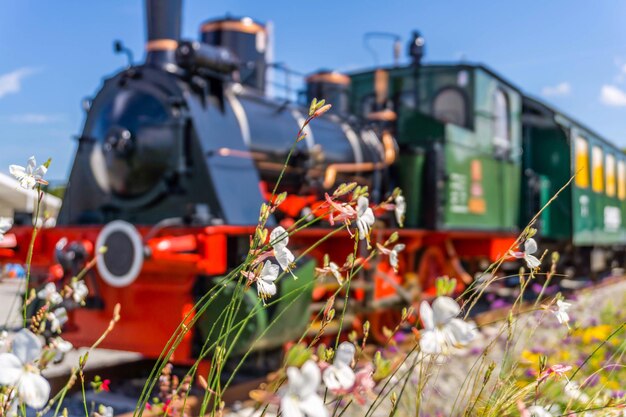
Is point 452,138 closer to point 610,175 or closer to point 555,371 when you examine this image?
point 555,371

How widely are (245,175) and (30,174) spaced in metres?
4.06

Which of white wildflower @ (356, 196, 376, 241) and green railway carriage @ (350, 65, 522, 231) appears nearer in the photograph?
white wildflower @ (356, 196, 376, 241)

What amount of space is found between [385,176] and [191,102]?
2412mm

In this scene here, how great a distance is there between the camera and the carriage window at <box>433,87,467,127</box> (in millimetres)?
7738

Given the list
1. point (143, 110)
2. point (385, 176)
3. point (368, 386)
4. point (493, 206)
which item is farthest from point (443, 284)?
point (493, 206)

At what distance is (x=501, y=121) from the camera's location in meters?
8.40

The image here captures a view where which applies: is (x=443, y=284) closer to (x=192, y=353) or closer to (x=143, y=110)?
(x=192, y=353)

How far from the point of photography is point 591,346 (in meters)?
4.43

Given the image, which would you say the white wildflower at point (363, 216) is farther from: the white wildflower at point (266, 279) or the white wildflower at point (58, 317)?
the white wildflower at point (58, 317)

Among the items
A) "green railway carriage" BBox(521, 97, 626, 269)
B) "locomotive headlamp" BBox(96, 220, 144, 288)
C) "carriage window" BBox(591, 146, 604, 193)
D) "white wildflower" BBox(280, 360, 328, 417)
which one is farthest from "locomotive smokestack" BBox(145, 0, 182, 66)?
"carriage window" BBox(591, 146, 604, 193)

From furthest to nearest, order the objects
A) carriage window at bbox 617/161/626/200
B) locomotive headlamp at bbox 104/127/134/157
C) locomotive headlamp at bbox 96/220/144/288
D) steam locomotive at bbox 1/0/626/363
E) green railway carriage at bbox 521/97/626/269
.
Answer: carriage window at bbox 617/161/626/200
green railway carriage at bbox 521/97/626/269
locomotive headlamp at bbox 104/127/134/157
steam locomotive at bbox 1/0/626/363
locomotive headlamp at bbox 96/220/144/288

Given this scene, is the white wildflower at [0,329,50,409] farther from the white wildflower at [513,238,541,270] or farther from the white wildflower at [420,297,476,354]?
the white wildflower at [513,238,541,270]

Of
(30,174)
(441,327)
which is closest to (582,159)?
(30,174)

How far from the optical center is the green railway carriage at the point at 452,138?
7.05 meters
